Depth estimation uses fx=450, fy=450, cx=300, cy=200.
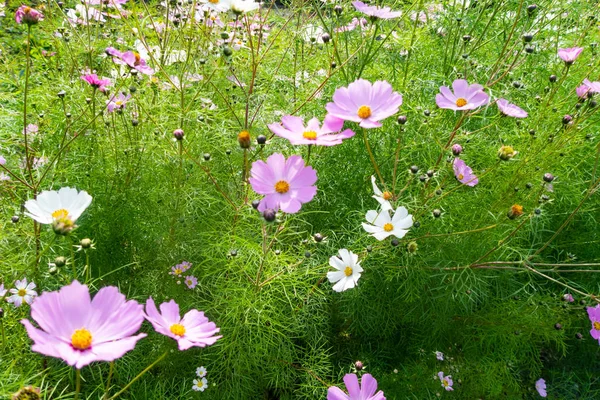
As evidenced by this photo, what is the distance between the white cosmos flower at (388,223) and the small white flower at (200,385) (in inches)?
26.0

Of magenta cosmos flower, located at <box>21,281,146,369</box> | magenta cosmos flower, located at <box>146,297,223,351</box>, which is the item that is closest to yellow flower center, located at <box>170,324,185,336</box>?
magenta cosmos flower, located at <box>146,297,223,351</box>

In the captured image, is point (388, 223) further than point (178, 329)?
Yes

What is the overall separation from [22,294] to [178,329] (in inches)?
26.3

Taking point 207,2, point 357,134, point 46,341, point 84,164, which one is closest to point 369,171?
point 357,134

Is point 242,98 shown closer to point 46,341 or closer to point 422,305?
point 422,305

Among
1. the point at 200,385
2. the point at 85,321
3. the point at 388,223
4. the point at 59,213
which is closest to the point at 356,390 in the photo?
the point at 388,223

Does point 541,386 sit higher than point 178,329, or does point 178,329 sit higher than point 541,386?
point 178,329

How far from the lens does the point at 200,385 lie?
4.33ft

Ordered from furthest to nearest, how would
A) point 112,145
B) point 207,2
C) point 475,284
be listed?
point 112,145
point 475,284
point 207,2

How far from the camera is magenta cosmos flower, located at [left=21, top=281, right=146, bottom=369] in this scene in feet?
2.06

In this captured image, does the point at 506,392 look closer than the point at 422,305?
No

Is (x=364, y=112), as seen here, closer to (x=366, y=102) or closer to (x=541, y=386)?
(x=366, y=102)

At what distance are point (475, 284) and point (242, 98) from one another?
111 cm

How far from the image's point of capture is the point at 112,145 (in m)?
1.51
